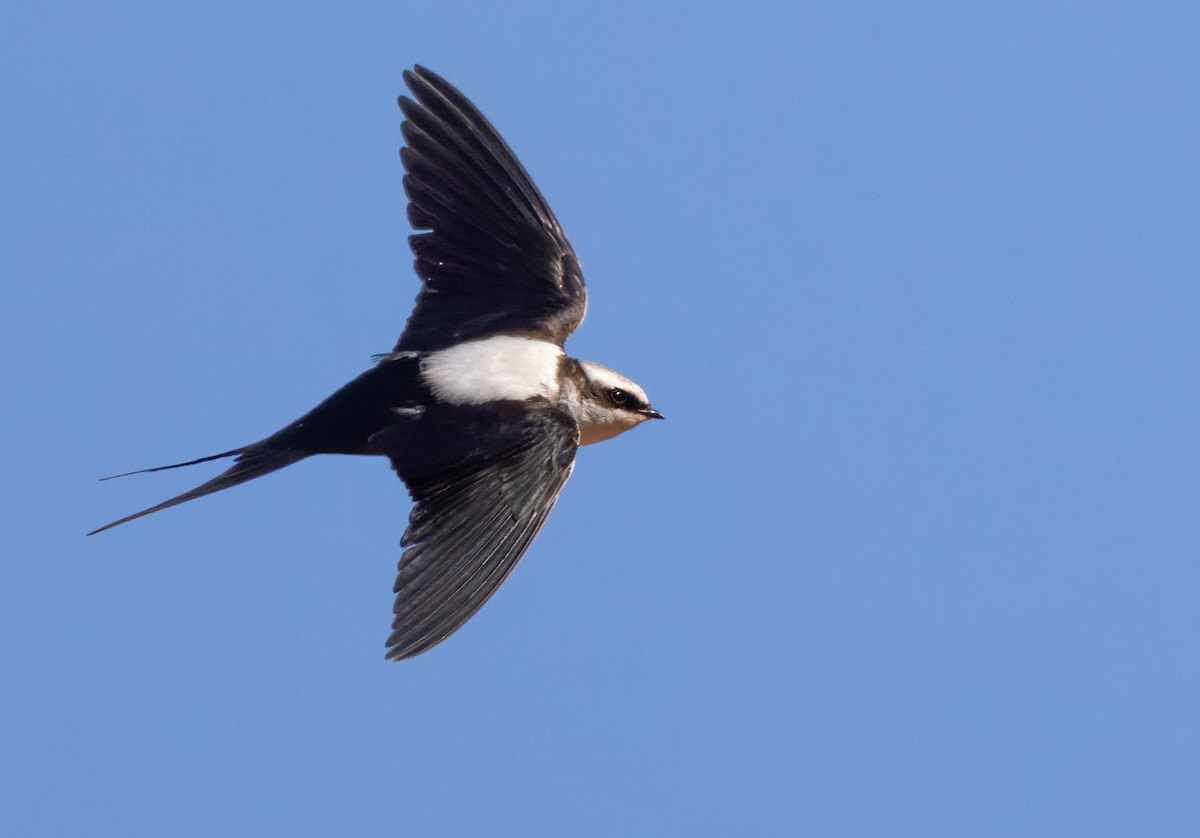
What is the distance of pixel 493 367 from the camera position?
13.7 ft

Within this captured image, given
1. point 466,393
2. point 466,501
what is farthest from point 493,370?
point 466,501

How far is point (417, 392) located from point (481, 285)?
1.55 ft

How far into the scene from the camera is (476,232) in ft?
14.8

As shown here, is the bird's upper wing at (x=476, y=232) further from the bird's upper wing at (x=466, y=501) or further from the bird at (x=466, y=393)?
the bird's upper wing at (x=466, y=501)

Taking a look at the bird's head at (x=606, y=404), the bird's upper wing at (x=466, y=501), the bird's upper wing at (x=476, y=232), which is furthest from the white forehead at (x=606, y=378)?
the bird's upper wing at (x=466, y=501)

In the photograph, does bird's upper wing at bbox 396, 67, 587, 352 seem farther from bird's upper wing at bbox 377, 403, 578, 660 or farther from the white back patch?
bird's upper wing at bbox 377, 403, 578, 660

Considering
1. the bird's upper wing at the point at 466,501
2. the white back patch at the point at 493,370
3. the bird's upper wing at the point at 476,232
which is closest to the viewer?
the bird's upper wing at the point at 466,501

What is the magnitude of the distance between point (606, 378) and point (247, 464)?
3.36 feet

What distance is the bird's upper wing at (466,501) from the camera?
12.2 feet

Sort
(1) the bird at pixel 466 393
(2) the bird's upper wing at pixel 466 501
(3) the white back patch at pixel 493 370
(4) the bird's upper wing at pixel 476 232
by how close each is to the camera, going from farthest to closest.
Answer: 1. (4) the bird's upper wing at pixel 476 232
2. (3) the white back patch at pixel 493 370
3. (1) the bird at pixel 466 393
4. (2) the bird's upper wing at pixel 466 501

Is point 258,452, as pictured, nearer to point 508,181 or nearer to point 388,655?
point 388,655

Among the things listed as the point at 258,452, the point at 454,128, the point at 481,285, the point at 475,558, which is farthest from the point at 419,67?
the point at 475,558

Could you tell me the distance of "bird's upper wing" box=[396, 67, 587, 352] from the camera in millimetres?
4418

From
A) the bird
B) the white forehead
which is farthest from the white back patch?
the white forehead
